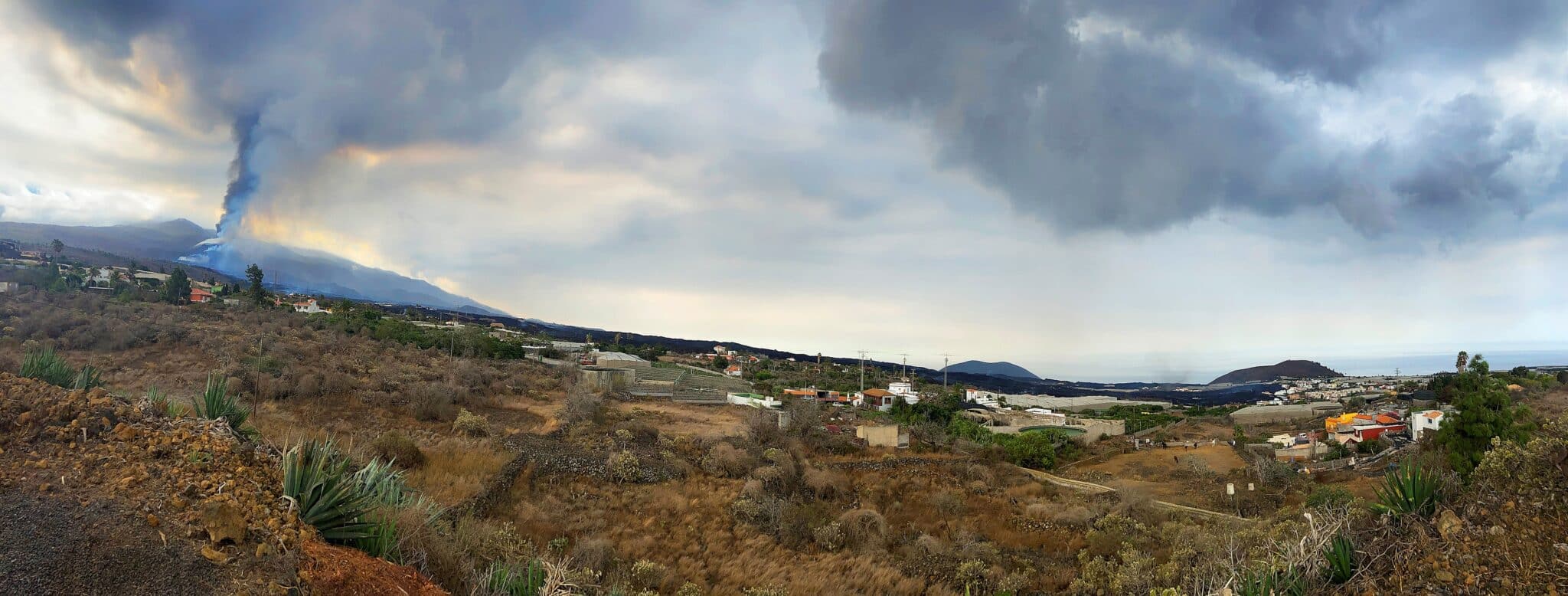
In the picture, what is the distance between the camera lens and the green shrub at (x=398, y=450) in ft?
40.1

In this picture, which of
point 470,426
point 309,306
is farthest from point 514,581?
point 309,306

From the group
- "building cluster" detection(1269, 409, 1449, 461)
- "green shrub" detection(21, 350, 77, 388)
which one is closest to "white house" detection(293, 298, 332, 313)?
"green shrub" detection(21, 350, 77, 388)

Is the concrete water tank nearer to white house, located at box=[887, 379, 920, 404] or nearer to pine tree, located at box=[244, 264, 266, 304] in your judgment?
white house, located at box=[887, 379, 920, 404]

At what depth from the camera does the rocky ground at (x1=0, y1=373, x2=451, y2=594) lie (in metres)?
3.43

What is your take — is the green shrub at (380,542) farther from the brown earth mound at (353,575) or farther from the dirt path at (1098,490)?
the dirt path at (1098,490)

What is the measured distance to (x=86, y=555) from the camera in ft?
11.4

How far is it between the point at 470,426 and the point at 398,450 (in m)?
5.98

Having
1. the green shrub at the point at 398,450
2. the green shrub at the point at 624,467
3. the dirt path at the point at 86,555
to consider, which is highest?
the dirt path at the point at 86,555

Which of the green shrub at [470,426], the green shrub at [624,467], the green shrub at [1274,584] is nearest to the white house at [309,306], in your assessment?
the green shrub at [470,426]

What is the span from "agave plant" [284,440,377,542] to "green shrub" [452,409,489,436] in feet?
48.0

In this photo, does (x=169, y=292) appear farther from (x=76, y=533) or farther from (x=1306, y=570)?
(x=1306, y=570)

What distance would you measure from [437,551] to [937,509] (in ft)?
47.3

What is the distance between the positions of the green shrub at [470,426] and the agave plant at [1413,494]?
19.0 metres

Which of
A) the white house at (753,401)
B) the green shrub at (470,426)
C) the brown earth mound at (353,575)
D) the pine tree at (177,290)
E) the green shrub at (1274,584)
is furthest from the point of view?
the white house at (753,401)
